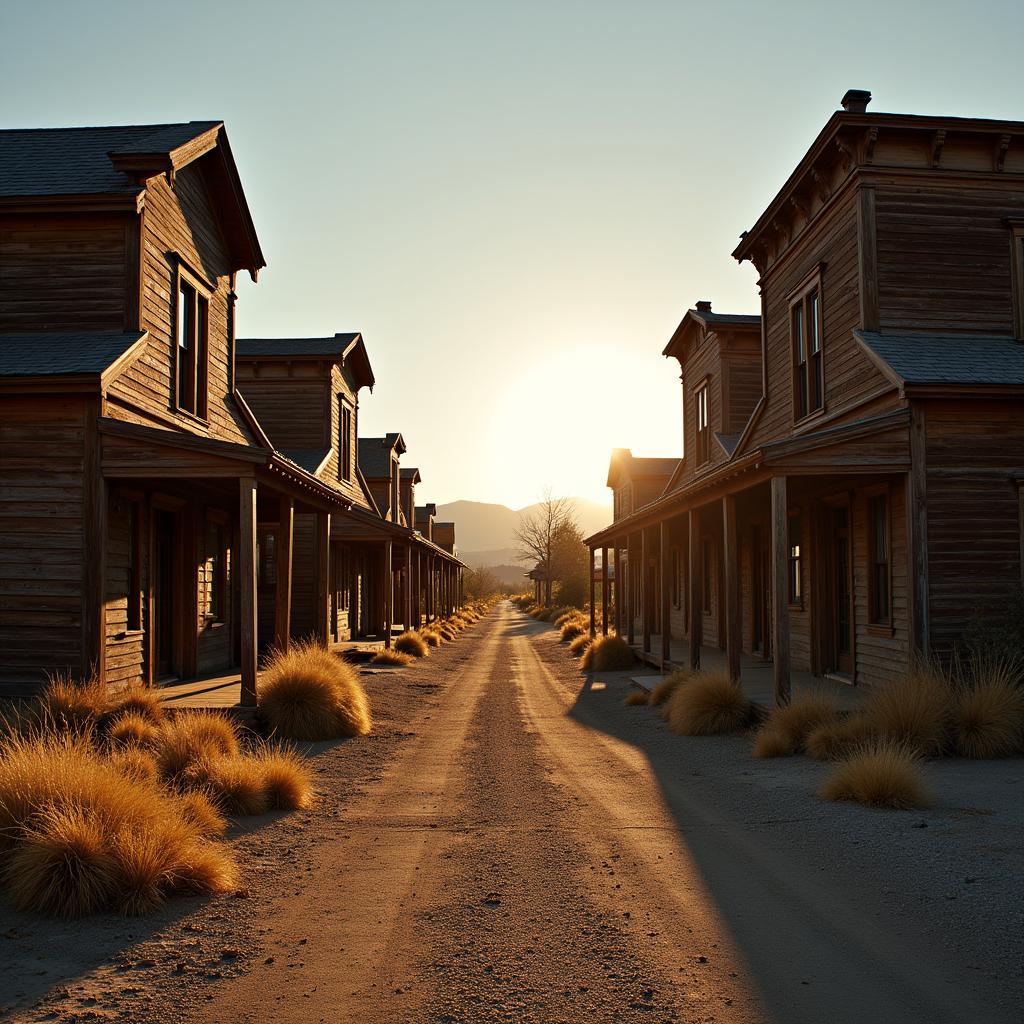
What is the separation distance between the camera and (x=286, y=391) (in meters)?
24.4

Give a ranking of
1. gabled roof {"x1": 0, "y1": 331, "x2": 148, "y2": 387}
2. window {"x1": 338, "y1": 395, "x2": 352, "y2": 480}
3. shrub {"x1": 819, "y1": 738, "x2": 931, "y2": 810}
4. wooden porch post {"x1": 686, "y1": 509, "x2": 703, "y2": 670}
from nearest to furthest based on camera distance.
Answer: shrub {"x1": 819, "y1": 738, "x2": 931, "y2": 810} < gabled roof {"x1": 0, "y1": 331, "x2": 148, "y2": 387} < wooden porch post {"x1": 686, "y1": 509, "x2": 703, "y2": 670} < window {"x1": 338, "y1": 395, "x2": 352, "y2": 480}

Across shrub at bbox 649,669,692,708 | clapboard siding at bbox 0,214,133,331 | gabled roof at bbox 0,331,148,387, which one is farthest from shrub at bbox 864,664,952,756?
clapboard siding at bbox 0,214,133,331

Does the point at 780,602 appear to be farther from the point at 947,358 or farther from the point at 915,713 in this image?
the point at 947,358

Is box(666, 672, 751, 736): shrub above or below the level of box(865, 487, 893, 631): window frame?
below

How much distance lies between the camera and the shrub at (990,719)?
9352mm

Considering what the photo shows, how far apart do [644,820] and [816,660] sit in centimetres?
894

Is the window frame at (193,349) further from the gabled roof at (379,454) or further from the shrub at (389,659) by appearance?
the gabled roof at (379,454)

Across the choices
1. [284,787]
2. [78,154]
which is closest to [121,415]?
[78,154]

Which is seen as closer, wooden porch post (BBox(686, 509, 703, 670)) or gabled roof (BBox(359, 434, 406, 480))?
wooden porch post (BBox(686, 509, 703, 670))

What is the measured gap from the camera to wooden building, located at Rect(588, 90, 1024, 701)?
1151cm

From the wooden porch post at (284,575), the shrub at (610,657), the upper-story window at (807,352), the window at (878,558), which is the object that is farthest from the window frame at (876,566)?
the shrub at (610,657)

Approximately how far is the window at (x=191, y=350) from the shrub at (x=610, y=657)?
11514 mm

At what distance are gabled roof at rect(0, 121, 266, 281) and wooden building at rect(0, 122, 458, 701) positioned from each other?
0.13ft

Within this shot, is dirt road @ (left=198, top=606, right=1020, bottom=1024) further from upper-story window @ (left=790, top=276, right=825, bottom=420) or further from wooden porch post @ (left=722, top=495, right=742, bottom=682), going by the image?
upper-story window @ (left=790, top=276, right=825, bottom=420)
